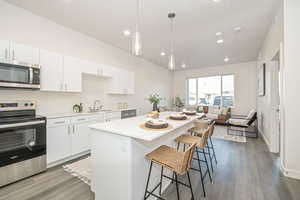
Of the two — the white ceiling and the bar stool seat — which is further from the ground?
the white ceiling

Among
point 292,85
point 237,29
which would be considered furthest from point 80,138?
point 237,29

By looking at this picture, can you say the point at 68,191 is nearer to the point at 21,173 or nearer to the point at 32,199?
the point at 32,199

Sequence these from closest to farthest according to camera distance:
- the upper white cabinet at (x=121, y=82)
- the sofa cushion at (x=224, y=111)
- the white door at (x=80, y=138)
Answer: the white door at (x=80, y=138) → the upper white cabinet at (x=121, y=82) → the sofa cushion at (x=224, y=111)

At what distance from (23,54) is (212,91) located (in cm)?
757

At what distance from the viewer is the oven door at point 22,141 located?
2009 mm

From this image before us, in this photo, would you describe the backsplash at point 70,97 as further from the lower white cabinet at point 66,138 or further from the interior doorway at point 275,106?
the interior doorway at point 275,106

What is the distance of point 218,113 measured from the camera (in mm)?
6566

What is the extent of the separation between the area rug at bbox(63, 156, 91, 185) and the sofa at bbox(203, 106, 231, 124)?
220 inches

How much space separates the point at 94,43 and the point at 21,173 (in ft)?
10.7

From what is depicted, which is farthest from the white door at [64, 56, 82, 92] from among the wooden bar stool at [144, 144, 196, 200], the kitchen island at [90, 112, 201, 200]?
the wooden bar stool at [144, 144, 196, 200]

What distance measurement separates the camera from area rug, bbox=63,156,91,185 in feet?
7.37

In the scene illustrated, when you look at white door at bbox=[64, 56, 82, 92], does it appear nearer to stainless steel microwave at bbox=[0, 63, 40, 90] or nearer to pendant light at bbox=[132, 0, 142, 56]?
stainless steel microwave at bbox=[0, 63, 40, 90]

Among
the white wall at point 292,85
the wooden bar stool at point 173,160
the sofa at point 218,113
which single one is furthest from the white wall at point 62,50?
the white wall at point 292,85

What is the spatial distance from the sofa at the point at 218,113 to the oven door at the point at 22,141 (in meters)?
6.27
